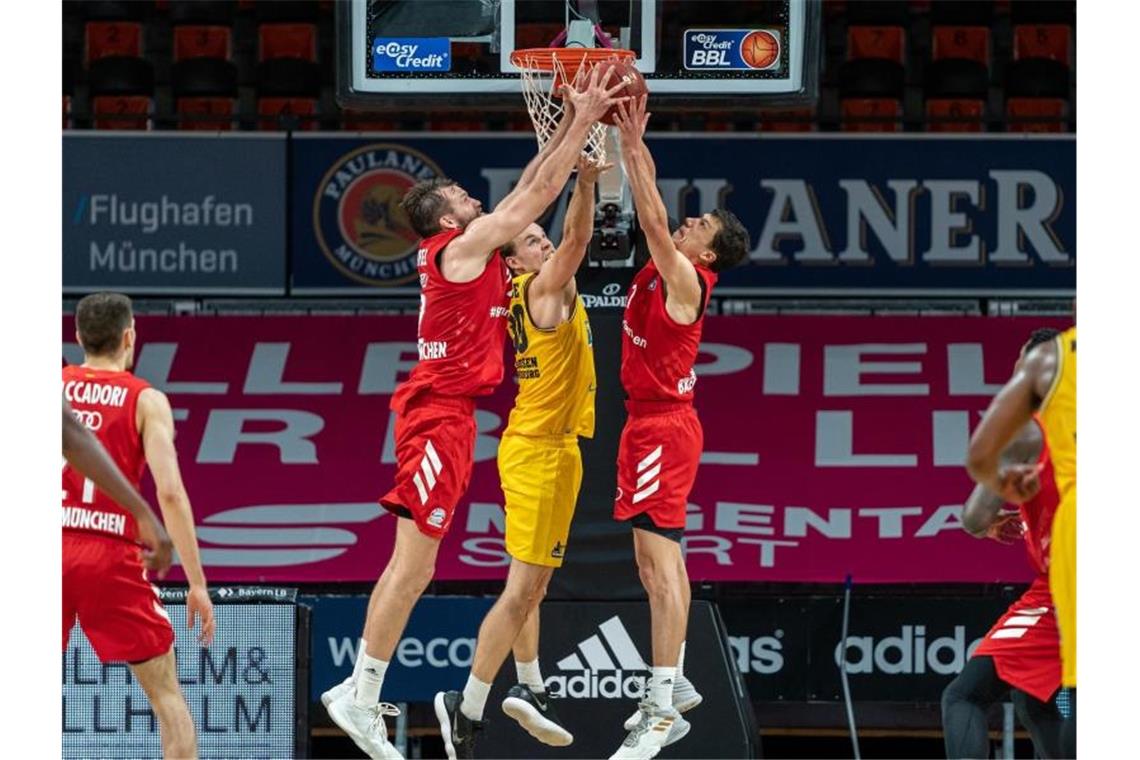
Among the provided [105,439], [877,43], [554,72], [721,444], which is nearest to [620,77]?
[554,72]

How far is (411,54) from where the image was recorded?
9.85m

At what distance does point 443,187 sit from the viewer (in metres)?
9.30

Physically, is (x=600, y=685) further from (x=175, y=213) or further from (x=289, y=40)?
(x=289, y=40)

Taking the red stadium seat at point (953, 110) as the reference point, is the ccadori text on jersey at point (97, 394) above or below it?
below

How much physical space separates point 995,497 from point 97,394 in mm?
3323

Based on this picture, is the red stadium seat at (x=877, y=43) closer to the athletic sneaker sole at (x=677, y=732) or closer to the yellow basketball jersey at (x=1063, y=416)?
the athletic sneaker sole at (x=677, y=732)

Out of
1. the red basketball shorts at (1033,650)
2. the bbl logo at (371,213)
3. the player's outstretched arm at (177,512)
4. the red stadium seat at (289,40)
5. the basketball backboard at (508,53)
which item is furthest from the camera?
the red stadium seat at (289,40)

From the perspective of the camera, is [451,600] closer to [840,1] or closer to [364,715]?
[364,715]

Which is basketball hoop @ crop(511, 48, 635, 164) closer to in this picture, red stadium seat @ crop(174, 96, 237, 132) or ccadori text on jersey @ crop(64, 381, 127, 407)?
ccadori text on jersey @ crop(64, 381, 127, 407)

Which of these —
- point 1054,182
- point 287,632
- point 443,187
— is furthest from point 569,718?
point 1054,182

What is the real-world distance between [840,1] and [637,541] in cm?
799

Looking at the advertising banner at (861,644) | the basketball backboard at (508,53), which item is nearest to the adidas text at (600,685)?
the advertising banner at (861,644)

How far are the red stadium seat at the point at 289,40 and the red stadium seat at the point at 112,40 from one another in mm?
971

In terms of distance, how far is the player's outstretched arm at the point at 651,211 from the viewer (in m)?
8.73
